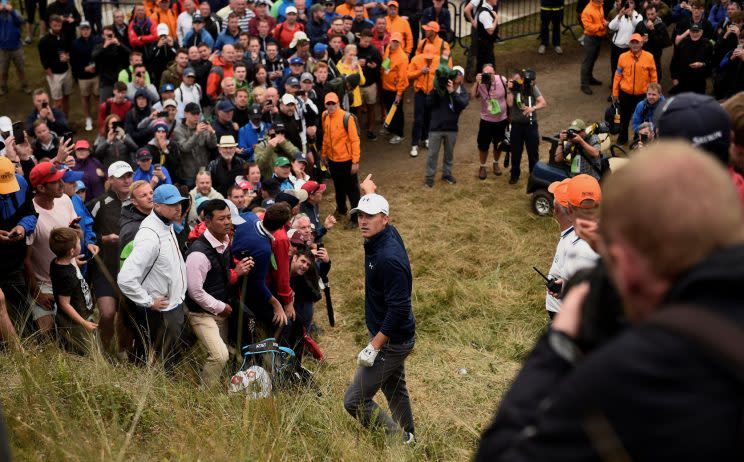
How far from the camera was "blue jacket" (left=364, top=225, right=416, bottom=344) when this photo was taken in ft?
19.3

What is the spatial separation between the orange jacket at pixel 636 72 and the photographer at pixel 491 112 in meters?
2.21

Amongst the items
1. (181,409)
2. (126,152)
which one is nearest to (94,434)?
(181,409)

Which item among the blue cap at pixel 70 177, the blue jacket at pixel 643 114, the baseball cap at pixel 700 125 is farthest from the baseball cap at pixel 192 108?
the baseball cap at pixel 700 125

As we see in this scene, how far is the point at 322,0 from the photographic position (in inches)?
630

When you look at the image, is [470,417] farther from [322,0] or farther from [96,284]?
[322,0]

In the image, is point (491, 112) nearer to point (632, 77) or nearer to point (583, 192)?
point (632, 77)

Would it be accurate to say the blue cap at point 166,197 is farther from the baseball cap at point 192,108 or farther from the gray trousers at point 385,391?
the baseball cap at point 192,108

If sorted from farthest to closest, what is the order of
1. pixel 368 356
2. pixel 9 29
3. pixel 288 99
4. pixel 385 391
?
pixel 9 29 → pixel 288 99 → pixel 385 391 → pixel 368 356

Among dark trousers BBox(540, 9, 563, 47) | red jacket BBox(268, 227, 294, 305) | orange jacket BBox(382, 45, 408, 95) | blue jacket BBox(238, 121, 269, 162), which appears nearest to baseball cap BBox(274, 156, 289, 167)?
blue jacket BBox(238, 121, 269, 162)

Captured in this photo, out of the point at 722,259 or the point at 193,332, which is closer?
the point at 722,259

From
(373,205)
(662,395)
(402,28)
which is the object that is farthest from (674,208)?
(402,28)

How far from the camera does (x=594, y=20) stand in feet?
50.4

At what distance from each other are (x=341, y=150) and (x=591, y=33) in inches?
257

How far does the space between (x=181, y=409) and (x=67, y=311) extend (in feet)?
8.03
